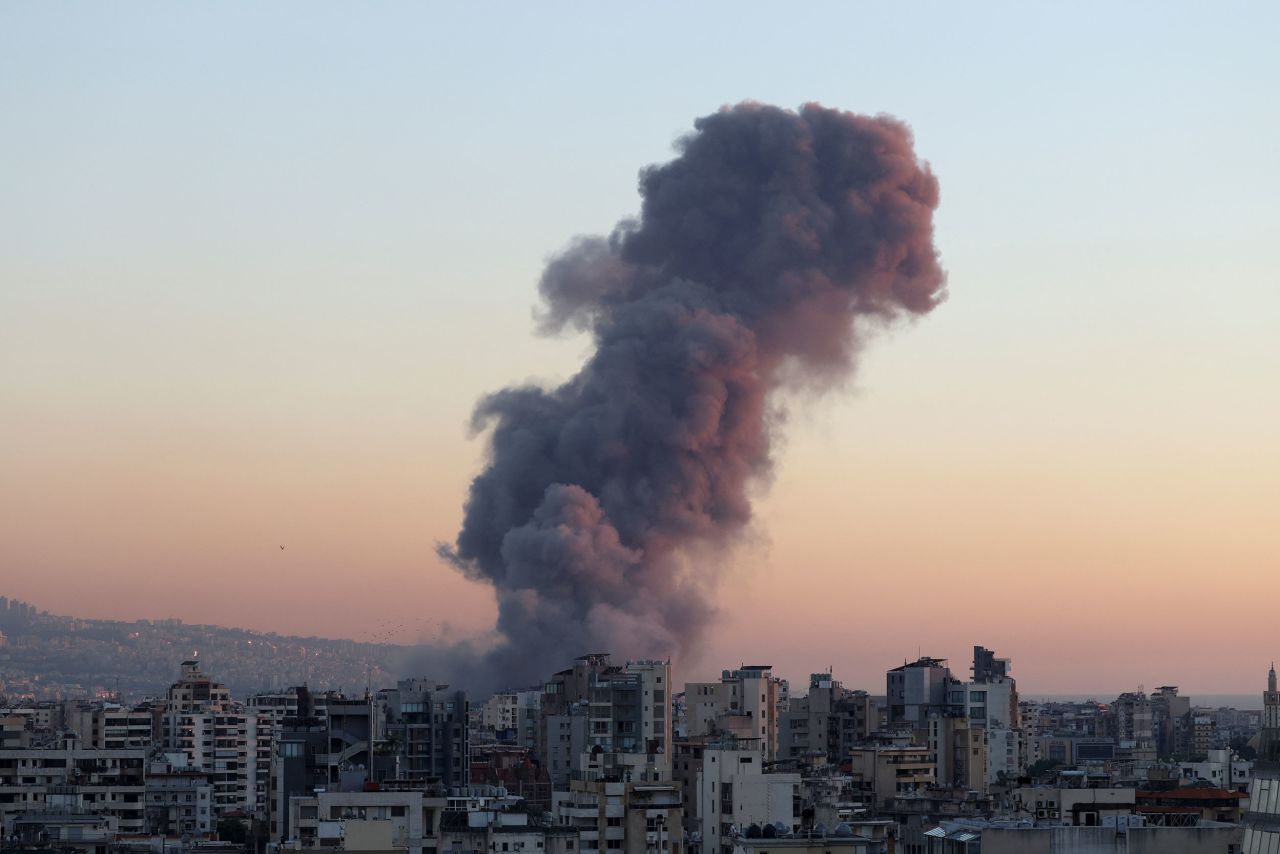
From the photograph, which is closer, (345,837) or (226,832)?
(345,837)

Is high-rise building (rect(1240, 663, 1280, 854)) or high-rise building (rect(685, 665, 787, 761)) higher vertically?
high-rise building (rect(685, 665, 787, 761))

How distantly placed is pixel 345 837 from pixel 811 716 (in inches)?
2418

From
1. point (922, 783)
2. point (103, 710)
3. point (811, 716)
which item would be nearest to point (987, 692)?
point (811, 716)

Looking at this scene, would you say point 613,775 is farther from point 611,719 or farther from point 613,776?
point 611,719

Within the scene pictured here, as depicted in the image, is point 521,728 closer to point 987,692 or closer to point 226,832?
point 987,692

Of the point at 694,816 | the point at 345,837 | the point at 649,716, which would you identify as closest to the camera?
the point at 345,837

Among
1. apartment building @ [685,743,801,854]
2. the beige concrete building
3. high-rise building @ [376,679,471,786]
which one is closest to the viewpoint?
apartment building @ [685,743,801,854]

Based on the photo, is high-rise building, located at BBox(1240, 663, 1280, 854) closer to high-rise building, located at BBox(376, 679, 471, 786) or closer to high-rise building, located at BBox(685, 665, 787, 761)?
high-rise building, located at BBox(376, 679, 471, 786)

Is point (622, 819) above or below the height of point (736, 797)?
below

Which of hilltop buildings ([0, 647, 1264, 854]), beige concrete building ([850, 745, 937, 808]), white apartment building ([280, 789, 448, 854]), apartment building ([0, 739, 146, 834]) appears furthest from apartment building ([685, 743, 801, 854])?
apartment building ([0, 739, 146, 834])

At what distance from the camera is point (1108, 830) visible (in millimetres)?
46156

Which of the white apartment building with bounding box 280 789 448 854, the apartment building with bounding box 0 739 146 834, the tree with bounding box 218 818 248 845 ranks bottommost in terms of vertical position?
the tree with bounding box 218 818 248 845

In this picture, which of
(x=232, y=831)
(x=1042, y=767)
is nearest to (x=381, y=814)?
(x=232, y=831)

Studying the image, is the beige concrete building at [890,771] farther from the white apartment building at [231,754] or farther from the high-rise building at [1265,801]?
the high-rise building at [1265,801]
